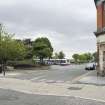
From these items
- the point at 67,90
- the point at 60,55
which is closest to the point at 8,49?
the point at 67,90

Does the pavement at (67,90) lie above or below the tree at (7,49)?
below

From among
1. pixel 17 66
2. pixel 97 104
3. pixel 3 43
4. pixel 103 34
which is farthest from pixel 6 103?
pixel 17 66

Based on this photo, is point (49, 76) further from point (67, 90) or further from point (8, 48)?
point (8, 48)

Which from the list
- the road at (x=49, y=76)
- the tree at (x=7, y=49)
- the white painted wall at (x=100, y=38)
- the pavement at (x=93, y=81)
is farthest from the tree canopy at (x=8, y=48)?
the pavement at (x=93, y=81)

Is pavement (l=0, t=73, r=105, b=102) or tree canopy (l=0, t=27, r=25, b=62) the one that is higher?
tree canopy (l=0, t=27, r=25, b=62)

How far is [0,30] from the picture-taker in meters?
61.5

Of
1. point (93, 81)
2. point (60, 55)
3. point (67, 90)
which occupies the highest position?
point (60, 55)

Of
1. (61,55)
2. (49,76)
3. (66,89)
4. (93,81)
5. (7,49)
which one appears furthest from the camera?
(61,55)

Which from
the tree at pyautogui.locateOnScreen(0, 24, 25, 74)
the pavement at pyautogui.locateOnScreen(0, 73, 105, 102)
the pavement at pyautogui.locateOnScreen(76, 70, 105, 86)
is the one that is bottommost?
the pavement at pyautogui.locateOnScreen(0, 73, 105, 102)

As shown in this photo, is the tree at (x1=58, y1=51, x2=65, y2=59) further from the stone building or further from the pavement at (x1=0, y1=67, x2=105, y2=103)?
the pavement at (x1=0, y1=67, x2=105, y2=103)

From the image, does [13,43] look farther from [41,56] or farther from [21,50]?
[41,56]

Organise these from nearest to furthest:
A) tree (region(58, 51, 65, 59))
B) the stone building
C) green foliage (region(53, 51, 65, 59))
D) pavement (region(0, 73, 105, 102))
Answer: pavement (region(0, 73, 105, 102))
the stone building
green foliage (region(53, 51, 65, 59))
tree (region(58, 51, 65, 59))

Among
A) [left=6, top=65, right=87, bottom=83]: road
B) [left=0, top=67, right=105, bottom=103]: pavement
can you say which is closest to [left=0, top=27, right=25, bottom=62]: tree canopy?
[left=6, top=65, right=87, bottom=83]: road

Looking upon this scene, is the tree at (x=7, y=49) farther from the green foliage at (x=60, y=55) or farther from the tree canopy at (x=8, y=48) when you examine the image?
the green foliage at (x=60, y=55)
